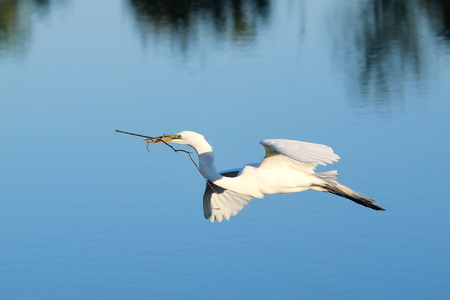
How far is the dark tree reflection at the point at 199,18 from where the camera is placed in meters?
28.5

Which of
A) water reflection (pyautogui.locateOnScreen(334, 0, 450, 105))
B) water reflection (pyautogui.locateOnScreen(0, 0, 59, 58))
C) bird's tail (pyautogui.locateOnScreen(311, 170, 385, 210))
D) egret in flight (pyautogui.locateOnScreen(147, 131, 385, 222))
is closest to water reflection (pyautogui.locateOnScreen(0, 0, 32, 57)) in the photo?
water reflection (pyautogui.locateOnScreen(0, 0, 59, 58))

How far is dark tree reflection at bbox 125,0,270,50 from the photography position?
28531mm

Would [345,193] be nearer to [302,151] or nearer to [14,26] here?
[302,151]

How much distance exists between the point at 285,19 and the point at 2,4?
11.3 meters

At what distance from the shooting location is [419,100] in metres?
21.2

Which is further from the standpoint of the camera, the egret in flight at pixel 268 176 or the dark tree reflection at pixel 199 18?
the dark tree reflection at pixel 199 18

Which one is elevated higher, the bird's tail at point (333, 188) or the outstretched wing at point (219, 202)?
the bird's tail at point (333, 188)

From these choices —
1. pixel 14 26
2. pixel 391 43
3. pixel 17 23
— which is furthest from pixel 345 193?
pixel 17 23

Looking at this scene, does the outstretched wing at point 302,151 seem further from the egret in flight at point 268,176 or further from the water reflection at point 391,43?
the water reflection at point 391,43

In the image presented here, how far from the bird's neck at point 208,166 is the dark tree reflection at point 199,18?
18992 mm

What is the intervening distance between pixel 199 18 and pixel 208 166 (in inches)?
901

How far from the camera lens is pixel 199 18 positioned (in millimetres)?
30844

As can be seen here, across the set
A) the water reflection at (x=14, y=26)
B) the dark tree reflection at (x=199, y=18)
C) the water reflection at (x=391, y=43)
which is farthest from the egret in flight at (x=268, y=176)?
the water reflection at (x=14, y=26)

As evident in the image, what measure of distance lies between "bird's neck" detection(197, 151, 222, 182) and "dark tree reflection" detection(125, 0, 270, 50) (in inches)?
748
